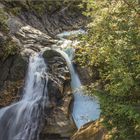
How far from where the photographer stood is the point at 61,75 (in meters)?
13.5

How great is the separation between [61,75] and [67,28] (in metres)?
8.44

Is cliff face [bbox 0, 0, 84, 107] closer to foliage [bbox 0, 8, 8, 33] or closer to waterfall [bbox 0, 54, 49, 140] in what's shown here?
foliage [bbox 0, 8, 8, 33]

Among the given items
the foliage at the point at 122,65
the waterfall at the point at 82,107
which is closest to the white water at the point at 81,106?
the waterfall at the point at 82,107

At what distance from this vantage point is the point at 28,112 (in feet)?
41.3

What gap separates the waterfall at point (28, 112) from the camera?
12.2 metres

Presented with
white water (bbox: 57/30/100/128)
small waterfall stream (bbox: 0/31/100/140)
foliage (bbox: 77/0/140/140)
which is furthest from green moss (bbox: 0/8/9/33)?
foliage (bbox: 77/0/140/140)

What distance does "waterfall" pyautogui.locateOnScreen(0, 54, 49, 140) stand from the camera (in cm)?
1220

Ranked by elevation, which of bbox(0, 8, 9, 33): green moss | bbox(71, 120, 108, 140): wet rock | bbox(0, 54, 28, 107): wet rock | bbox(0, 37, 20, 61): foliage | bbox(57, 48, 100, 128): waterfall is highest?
bbox(0, 8, 9, 33): green moss

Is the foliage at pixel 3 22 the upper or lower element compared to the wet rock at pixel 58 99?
upper

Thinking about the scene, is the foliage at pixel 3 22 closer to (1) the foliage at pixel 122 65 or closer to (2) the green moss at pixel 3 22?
(2) the green moss at pixel 3 22

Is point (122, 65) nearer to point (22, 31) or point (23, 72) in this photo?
point (23, 72)

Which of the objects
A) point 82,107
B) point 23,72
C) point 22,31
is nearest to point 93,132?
point 82,107

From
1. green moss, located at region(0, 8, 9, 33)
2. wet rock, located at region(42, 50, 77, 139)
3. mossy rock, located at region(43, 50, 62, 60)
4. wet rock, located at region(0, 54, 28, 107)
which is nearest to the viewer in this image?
wet rock, located at region(42, 50, 77, 139)

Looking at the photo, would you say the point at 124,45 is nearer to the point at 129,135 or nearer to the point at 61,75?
the point at 129,135
